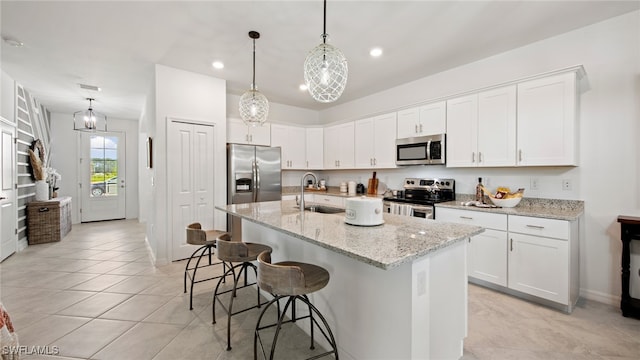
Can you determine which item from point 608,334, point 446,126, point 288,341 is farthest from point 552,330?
point 446,126

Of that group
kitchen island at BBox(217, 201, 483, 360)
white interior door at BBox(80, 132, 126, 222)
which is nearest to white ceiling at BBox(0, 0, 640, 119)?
kitchen island at BBox(217, 201, 483, 360)

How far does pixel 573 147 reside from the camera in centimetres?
259

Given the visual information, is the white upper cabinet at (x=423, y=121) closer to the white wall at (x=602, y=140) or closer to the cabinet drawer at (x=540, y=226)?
the white wall at (x=602, y=140)

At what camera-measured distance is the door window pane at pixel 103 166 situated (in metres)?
6.88

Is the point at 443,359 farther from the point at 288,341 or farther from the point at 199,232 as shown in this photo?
the point at 199,232

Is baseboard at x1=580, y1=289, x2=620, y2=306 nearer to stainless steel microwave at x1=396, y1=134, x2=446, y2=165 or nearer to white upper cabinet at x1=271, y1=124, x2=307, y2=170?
stainless steel microwave at x1=396, y1=134, x2=446, y2=165

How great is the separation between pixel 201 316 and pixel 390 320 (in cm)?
176

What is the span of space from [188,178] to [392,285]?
11.3 feet

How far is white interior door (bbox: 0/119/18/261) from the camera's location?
3.80 meters

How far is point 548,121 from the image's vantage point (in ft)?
8.90

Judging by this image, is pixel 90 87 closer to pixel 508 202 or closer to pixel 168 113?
pixel 168 113

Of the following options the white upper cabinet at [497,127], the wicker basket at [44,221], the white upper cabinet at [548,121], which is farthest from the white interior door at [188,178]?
the white upper cabinet at [548,121]

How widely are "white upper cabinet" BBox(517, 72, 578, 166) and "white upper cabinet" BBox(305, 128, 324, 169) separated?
3418mm

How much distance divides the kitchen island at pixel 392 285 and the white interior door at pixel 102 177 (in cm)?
711
